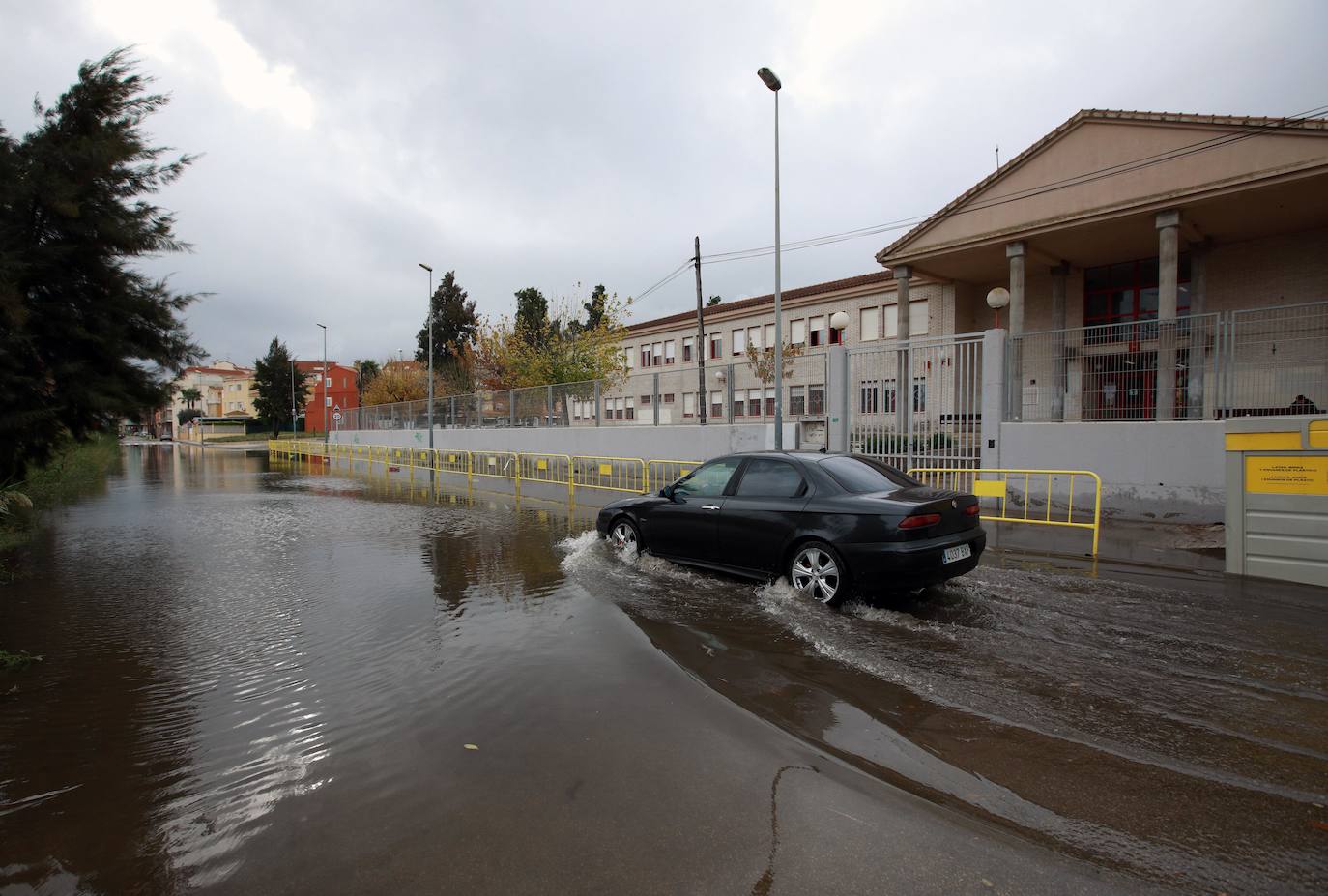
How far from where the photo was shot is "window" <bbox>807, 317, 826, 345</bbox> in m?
37.5

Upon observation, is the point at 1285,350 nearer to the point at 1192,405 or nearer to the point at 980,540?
the point at 1192,405

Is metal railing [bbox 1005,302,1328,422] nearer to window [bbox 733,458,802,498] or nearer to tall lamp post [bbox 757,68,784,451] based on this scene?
tall lamp post [bbox 757,68,784,451]

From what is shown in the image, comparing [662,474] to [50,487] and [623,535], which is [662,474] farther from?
[50,487]

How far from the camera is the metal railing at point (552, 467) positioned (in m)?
Answer: 15.6

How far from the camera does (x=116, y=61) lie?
7945mm

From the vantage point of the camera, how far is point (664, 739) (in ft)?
11.9

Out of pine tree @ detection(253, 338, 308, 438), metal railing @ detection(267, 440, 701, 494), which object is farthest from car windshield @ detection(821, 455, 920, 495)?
pine tree @ detection(253, 338, 308, 438)

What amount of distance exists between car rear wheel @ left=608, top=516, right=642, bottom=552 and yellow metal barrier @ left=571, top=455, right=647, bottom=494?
249 inches

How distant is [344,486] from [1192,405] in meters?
20.8

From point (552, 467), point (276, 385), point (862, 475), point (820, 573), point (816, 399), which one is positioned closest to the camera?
point (820, 573)

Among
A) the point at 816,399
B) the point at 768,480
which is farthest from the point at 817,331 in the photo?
the point at 768,480

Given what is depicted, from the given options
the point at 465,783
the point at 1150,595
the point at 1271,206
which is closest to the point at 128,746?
the point at 465,783

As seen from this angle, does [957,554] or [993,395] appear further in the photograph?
[993,395]

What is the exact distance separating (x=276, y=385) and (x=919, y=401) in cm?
8067
